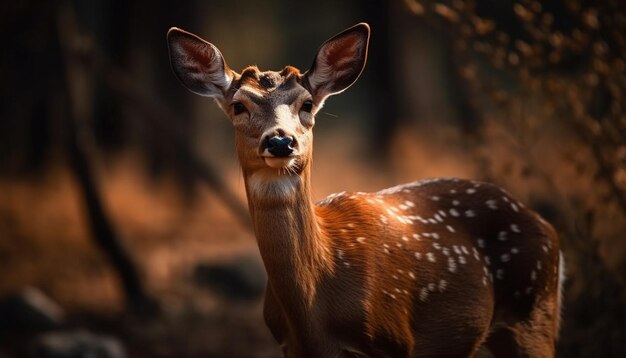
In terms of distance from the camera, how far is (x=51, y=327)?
7.68 m

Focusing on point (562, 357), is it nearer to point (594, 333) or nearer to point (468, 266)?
point (594, 333)

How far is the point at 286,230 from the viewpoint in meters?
4.30

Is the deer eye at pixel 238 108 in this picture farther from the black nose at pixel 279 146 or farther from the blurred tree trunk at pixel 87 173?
the blurred tree trunk at pixel 87 173

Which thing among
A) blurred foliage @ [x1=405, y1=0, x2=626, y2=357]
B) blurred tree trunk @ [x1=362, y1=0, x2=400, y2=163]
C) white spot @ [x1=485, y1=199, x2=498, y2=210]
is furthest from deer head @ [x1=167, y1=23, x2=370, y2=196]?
blurred tree trunk @ [x1=362, y1=0, x2=400, y2=163]

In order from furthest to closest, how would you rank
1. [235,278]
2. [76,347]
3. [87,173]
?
[235,278], [87,173], [76,347]

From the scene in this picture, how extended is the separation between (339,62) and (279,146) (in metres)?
0.71

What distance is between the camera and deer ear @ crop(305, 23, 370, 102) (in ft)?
14.9

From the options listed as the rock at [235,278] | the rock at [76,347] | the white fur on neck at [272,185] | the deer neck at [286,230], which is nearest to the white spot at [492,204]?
the deer neck at [286,230]

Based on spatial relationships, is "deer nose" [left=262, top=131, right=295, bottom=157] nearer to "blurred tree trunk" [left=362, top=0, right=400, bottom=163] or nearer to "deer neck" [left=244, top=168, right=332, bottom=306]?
"deer neck" [left=244, top=168, right=332, bottom=306]

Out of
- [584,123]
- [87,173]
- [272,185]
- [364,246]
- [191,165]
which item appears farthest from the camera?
[191,165]

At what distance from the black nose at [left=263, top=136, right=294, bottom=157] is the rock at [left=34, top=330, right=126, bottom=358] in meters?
3.34

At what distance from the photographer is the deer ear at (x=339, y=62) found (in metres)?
4.55

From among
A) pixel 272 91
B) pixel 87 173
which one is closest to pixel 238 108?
pixel 272 91

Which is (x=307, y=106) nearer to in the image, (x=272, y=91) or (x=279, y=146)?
(x=272, y=91)
